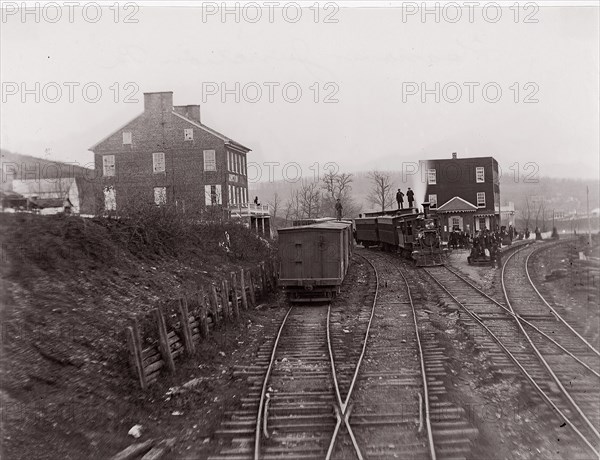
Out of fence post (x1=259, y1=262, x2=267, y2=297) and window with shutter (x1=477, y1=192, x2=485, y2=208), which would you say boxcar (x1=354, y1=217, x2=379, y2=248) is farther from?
fence post (x1=259, y1=262, x2=267, y2=297)

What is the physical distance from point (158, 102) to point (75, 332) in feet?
89.8

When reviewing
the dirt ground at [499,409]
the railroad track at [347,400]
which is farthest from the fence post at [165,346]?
the dirt ground at [499,409]

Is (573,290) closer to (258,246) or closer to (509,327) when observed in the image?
→ (509,327)

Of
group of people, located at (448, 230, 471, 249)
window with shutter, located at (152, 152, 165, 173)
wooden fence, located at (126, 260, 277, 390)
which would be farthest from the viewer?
group of people, located at (448, 230, 471, 249)

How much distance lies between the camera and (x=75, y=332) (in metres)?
8.96

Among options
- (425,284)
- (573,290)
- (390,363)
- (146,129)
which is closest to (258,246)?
(425,284)

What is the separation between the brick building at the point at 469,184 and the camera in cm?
5347

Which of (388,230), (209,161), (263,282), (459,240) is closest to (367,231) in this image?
(459,240)

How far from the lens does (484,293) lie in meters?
17.6

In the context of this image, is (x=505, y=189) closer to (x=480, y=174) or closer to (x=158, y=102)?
(x=480, y=174)

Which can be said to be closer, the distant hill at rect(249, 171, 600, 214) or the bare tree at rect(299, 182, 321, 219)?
the distant hill at rect(249, 171, 600, 214)

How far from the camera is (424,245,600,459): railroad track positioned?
723cm

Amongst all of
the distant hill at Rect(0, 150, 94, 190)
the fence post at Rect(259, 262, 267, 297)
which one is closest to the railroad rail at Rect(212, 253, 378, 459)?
the fence post at Rect(259, 262, 267, 297)

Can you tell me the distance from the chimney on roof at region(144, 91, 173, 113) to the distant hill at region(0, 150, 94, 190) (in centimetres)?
1864
